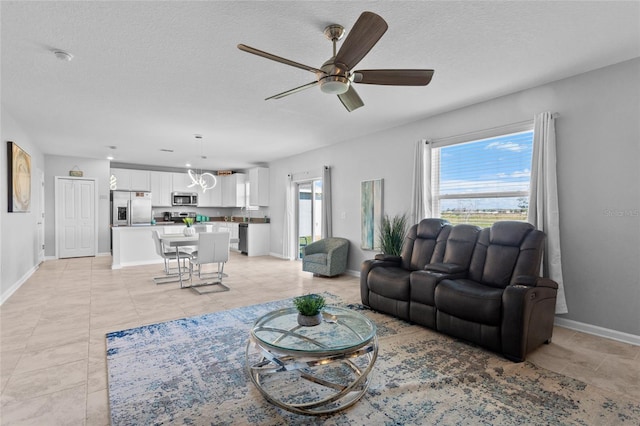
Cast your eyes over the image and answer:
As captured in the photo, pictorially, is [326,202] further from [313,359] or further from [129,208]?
[129,208]

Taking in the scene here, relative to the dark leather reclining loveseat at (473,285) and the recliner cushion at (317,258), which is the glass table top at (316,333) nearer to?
the dark leather reclining loveseat at (473,285)

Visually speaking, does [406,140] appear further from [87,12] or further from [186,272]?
[186,272]

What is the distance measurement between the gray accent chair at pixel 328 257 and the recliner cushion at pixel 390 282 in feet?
6.25

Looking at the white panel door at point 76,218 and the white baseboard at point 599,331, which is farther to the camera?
the white panel door at point 76,218

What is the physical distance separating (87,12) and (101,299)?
3.69 meters

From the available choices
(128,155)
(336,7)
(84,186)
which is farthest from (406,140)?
(84,186)

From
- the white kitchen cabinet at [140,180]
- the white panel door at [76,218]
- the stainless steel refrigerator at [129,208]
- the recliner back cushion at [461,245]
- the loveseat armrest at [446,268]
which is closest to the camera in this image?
the loveseat armrest at [446,268]

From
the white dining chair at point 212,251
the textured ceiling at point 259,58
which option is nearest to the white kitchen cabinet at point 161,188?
the textured ceiling at point 259,58

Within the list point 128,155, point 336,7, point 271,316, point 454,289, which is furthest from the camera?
point 128,155

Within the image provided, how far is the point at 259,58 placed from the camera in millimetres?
2955

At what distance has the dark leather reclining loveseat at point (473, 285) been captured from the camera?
2684mm

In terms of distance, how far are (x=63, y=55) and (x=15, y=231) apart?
3.47m

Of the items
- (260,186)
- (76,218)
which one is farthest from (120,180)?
(260,186)

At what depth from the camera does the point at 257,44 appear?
106 inches
